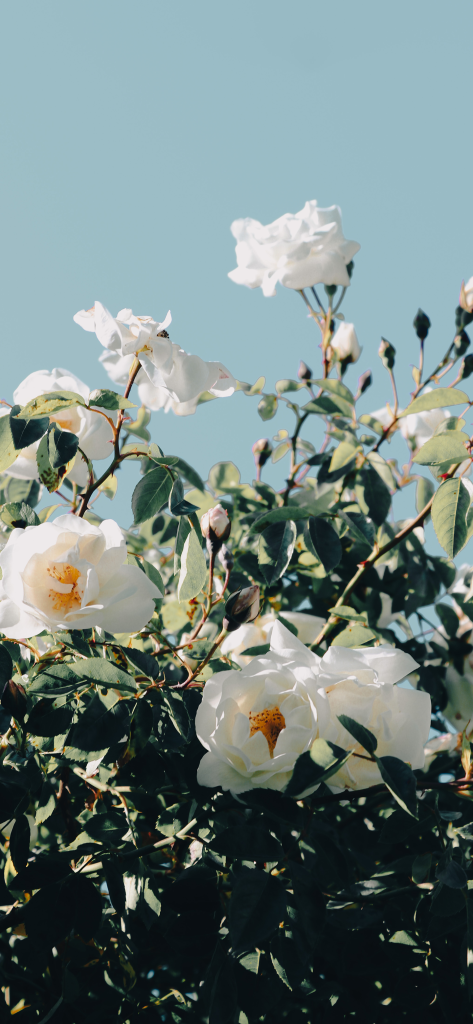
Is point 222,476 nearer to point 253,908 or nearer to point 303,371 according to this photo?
point 303,371

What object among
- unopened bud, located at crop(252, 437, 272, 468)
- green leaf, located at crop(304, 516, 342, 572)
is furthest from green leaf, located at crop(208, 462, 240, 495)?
green leaf, located at crop(304, 516, 342, 572)

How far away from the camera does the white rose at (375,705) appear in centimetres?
79

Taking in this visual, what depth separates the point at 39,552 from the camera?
82cm

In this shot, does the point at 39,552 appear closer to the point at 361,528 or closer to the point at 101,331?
the point at 101,331

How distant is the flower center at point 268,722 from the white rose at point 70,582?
0.56 ft

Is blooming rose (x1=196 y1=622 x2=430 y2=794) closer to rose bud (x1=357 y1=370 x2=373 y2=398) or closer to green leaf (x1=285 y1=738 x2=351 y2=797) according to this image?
green leaf (x1=285 y1=738 x2=351 y2=797)

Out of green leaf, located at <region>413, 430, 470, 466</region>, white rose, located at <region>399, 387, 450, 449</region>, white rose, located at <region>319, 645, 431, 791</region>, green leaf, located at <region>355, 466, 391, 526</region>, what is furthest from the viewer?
white rose, located at <region>399, 387, 450, 449</region>

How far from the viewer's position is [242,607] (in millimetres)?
872

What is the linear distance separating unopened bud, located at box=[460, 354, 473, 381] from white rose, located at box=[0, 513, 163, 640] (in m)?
0.89

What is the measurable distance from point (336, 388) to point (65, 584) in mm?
727

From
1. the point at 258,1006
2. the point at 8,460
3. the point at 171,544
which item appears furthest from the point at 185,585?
the point at 171,544

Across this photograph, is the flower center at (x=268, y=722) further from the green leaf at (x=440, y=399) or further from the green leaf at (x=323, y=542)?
the green leaf at (x=440, y=399)

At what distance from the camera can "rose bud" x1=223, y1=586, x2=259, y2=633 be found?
0.87 metres

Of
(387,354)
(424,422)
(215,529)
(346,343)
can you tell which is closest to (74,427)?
(215,529)
